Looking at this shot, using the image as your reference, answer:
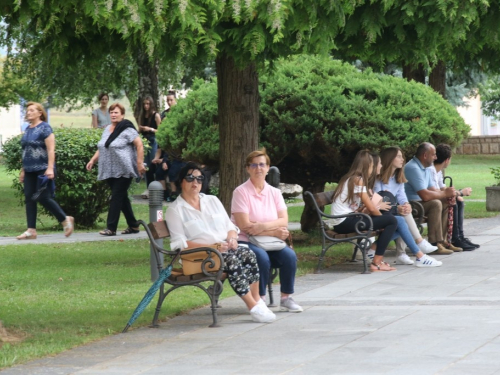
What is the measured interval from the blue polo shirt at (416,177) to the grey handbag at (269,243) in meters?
4.22

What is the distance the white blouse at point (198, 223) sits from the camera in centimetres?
785

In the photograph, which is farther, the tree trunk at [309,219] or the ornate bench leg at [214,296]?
the tree trunk at [309,219]

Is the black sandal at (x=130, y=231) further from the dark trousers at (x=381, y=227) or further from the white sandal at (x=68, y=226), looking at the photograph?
the dark trousers at (x=381, y=227)

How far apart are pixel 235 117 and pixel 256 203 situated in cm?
269

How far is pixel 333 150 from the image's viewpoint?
12602 mm

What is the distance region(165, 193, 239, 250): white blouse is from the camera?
25.8 feet

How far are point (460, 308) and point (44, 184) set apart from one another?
21.5 feet

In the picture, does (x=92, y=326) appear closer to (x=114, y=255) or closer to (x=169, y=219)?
(x=169, y=219)

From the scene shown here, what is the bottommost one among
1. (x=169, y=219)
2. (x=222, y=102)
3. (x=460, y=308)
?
(x=460, y=308)

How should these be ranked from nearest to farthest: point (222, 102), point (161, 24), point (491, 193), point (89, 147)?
point (161, 24), point (222, 102), point (89, 147), point (491, 193)

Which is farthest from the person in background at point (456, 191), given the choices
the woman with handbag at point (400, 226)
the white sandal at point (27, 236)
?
the white sandal at point (27, 236)

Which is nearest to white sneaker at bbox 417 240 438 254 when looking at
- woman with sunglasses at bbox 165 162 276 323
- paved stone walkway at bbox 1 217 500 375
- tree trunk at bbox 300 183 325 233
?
paved stone walkway at bbox 1 217 500 375

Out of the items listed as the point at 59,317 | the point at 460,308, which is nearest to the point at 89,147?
the point at 59,317

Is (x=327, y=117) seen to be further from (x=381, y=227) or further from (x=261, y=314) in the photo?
(x=261, y=314)
